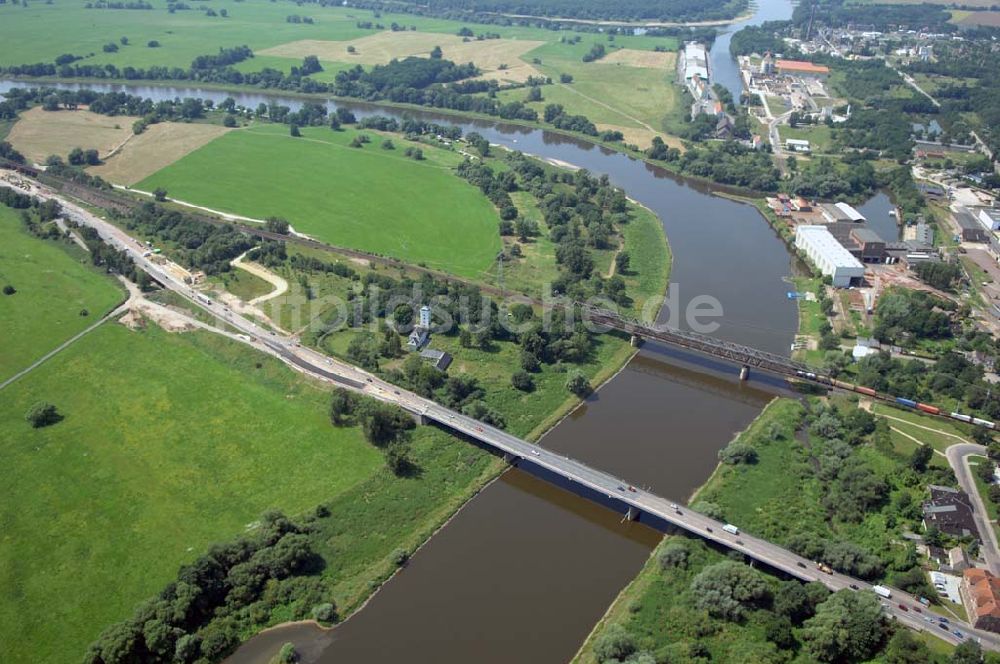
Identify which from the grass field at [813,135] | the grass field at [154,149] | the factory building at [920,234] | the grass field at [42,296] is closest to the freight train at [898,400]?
the factory building at [920,234]

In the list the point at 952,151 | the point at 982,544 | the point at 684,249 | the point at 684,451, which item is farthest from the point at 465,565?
the point at 952,151

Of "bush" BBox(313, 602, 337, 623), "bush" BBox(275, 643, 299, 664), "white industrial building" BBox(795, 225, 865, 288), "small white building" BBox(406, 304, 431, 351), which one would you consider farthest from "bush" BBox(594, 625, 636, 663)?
"white industrial building" BBox(795, 225, 865, 288)

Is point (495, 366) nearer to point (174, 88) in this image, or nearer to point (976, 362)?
point (976, 362)

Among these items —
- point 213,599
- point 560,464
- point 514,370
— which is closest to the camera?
point 213,599

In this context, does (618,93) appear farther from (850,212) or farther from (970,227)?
(970,227)

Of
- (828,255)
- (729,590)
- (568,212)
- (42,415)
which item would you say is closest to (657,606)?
(729,590)

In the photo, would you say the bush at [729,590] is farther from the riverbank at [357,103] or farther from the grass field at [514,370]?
the riverbank at [357,103]
